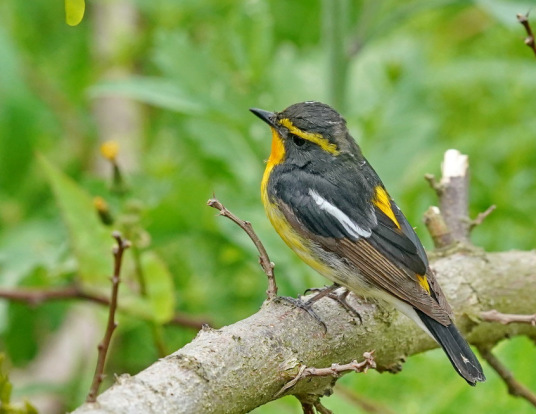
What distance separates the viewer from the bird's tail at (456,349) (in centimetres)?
292

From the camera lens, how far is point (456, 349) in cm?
300

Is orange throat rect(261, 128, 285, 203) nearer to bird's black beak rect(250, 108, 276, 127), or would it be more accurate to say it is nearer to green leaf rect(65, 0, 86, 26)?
bird's black beak rect(250, 108, 276, 127)

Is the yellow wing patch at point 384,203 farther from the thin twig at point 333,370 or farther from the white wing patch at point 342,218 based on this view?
the thin twig at point 333,370

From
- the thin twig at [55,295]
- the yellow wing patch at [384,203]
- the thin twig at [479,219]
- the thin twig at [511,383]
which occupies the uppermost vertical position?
the thin twig at [55,295]

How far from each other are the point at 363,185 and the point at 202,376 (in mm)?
1554

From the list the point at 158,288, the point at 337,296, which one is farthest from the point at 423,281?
the point at 158,288

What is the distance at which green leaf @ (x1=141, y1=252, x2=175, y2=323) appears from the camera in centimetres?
376

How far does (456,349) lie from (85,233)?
5.83 ft

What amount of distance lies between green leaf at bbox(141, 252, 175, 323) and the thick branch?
0.89m

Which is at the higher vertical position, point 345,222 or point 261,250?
point 345,222

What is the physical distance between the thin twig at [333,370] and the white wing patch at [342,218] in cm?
104

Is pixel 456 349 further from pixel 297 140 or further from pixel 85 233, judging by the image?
pixel 85 233

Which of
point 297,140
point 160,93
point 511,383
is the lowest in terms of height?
point 511,383

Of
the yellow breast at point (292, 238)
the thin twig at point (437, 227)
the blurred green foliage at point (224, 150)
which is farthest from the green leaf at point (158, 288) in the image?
the thin twig at point (437, 227)
